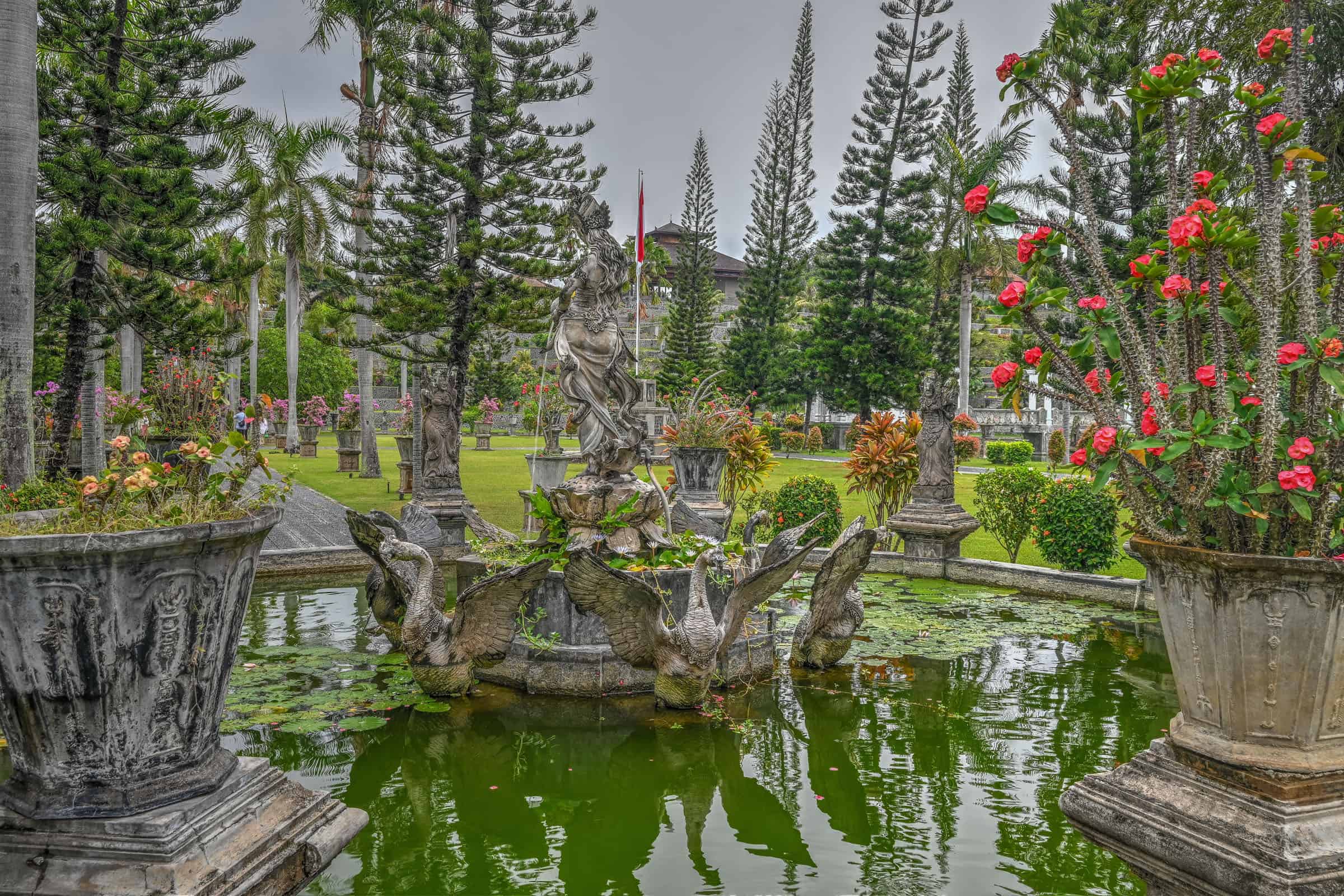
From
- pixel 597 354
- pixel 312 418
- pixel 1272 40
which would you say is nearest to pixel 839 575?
pixel 597 354

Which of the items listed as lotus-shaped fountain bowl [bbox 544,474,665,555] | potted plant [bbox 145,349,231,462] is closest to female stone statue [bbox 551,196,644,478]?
lotus-shaped fountain bowl [bbox 544,474,665,555]

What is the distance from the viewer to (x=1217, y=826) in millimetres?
2135

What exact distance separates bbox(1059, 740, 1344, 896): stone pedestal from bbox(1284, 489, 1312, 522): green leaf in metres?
0.66

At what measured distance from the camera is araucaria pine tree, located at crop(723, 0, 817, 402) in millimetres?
32094

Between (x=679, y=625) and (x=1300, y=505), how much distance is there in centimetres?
288

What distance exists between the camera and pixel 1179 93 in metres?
2.31

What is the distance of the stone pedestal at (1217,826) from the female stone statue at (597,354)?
3.88 meters

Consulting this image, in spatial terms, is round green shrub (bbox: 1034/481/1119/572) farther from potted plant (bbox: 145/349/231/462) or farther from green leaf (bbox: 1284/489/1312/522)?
potted plant (bbox: 145/349/231/462)

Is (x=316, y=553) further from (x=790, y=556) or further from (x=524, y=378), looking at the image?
(x=524, y=378)

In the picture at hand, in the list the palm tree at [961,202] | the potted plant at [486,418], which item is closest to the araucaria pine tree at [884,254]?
the palm tree at [961,202]

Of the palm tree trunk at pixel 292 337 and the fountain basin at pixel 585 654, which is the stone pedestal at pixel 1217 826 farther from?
the palm tree trunk at pixel 292 337

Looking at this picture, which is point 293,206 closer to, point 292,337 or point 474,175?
point 292,337

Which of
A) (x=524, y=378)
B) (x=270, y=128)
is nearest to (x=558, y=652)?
(x=270, y=128)

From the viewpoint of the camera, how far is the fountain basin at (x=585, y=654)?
4984mm
